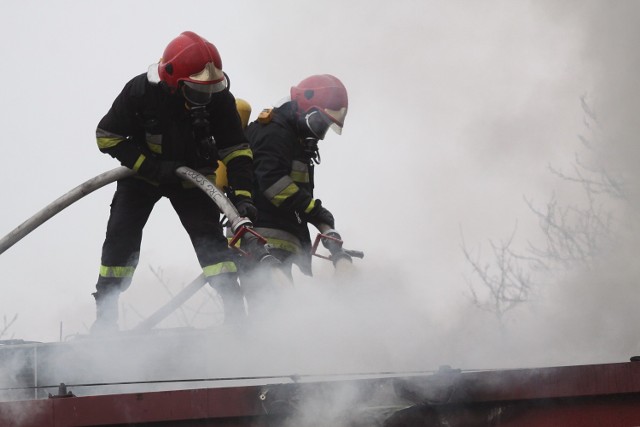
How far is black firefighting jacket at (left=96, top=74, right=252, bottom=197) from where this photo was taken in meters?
5.35

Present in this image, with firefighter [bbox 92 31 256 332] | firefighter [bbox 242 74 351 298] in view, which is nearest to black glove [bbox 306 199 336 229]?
firefighter [bbox 242 74 351 298]

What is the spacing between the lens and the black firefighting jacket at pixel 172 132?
17.5 ft

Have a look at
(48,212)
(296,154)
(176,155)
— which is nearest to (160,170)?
(176,155)

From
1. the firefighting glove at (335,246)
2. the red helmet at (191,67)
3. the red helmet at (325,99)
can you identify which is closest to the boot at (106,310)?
the red helmet at (191,67)

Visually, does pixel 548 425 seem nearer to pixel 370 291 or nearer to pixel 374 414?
pixel 374 414

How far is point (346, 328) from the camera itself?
5258 millimetres

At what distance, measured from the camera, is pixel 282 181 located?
19.7 ft

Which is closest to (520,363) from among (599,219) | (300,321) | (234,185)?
(300,321)

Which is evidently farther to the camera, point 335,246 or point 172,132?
point 335,246

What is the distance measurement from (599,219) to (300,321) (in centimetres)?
258

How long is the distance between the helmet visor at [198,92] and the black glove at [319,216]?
1113mm

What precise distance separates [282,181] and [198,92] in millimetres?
912

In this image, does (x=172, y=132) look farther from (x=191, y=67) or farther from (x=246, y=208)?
(x=246, y=208)

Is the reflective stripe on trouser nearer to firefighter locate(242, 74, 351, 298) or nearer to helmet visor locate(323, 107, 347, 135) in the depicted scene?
firefighter locate(242, 74, 351, 298)
